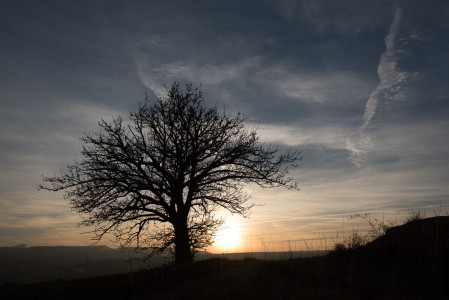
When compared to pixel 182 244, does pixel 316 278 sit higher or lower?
lower

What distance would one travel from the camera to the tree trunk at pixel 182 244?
48.0 ft

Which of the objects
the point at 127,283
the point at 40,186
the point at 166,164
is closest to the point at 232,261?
the point at 127,283

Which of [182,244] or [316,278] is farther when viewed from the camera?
[182,244]

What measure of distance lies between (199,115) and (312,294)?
35.9ft

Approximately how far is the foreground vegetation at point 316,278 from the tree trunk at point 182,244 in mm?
3712

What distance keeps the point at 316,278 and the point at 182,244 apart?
8708 mm

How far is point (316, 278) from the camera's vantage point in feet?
23.9

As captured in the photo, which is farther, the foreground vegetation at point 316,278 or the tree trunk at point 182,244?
the tree trunk at point 182,244

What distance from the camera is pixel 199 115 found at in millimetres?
15633

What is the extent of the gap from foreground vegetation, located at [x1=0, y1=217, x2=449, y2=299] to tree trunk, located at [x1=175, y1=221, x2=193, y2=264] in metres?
3.71

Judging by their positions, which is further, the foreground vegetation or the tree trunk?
the tree trunk

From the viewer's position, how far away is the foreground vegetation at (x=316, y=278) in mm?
6168

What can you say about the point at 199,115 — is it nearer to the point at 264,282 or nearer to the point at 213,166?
the point at 213,166

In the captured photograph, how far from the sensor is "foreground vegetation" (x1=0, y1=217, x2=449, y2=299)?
617 cm
